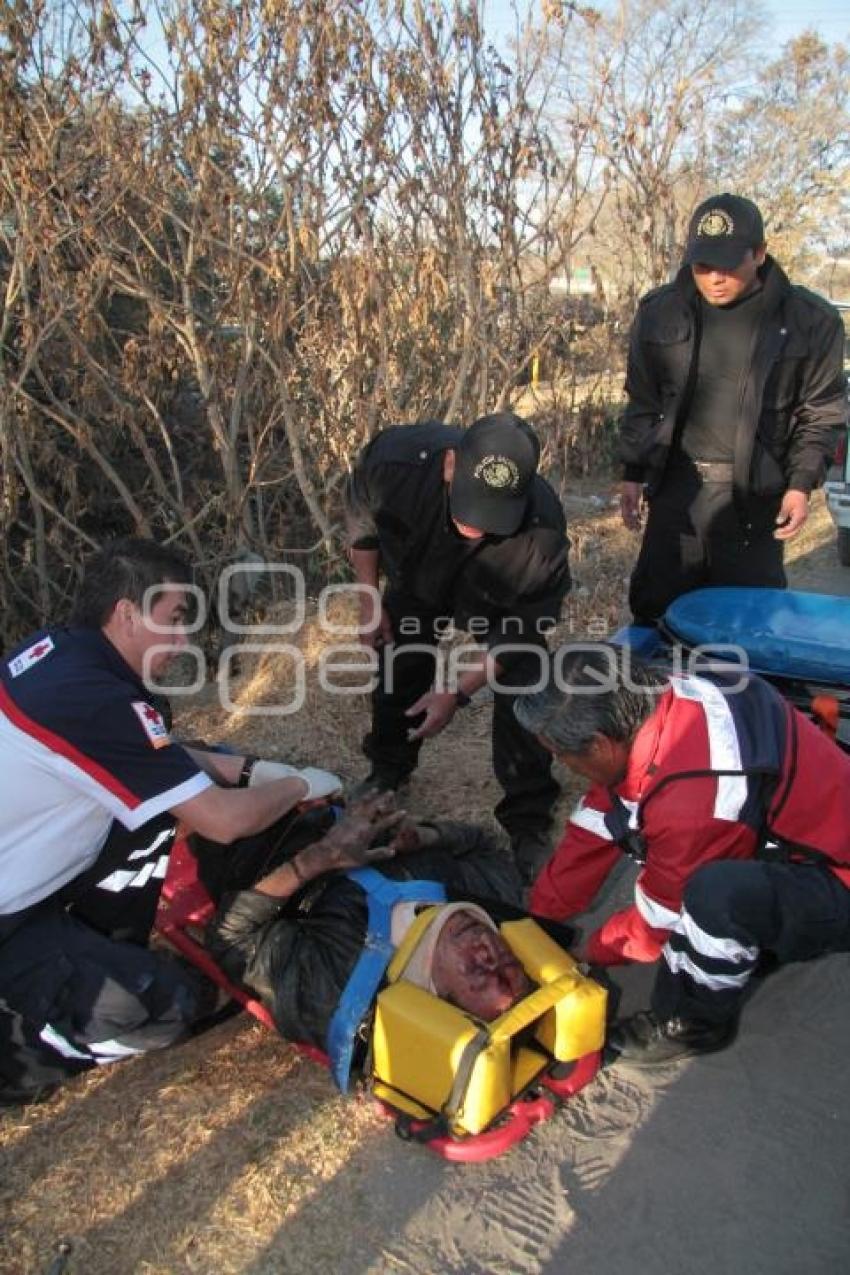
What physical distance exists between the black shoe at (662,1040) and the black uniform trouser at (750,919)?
163mm

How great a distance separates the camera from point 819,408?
3.46 metres

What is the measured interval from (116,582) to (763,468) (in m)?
2.36

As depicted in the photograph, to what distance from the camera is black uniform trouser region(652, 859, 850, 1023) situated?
216 cm

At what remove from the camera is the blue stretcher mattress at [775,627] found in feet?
9.67

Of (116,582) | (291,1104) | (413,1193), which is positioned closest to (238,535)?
(116,582)

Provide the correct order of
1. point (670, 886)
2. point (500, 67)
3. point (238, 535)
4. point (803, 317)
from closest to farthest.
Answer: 1. point (670, 886)
2. point (803, 317)
3. point (500, 67)
4. point (238, 535)

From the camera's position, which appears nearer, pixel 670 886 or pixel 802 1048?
pixel 670 886

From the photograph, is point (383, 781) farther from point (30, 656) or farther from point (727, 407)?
point (727, 407)

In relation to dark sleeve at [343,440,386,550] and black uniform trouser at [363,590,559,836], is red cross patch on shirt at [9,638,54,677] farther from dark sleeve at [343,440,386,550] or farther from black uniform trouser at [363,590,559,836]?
black uniform trouser at [363,590,559,836]

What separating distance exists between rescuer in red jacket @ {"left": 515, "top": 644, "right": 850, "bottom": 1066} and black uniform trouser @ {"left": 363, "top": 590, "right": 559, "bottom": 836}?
3.07ft

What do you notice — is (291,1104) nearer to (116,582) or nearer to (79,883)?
(79,883)

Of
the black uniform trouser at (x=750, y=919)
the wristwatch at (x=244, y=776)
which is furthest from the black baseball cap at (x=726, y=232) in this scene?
the wristwatch at (x=244, y=776)

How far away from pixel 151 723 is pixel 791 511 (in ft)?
8.00

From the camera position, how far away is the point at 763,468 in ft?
11.5
